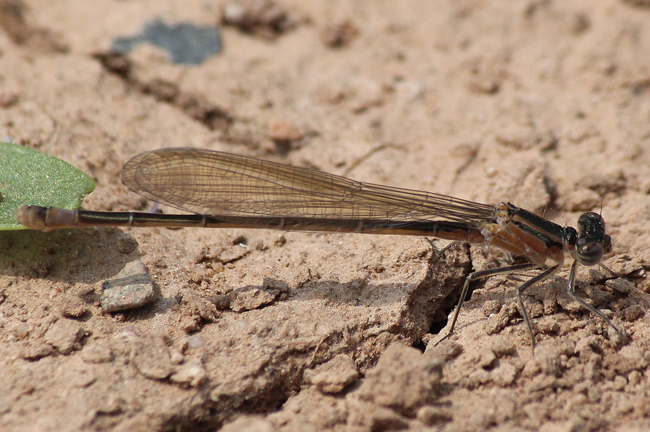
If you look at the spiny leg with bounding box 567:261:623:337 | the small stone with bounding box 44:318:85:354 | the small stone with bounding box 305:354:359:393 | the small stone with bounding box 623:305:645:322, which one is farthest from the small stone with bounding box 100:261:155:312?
the small stone with bounding box 623:305:645:322

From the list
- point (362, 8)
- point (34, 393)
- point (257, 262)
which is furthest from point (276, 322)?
point (362, 8)

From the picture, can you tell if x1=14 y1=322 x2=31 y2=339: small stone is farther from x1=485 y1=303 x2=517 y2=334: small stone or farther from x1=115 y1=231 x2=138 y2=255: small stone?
x1=485 y1=303 x2=517 y2=334: small stone

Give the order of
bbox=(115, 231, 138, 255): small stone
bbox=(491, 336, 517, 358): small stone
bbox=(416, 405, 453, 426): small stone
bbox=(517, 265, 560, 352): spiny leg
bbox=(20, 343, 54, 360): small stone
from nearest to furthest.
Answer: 1. bbox=(416, 405, 453, 426): small stone
2. bbox=(20, 343, 54, 360): small stone
3. bbox=(491, 336, 517, 358): small stone
4. bbox=(517, 265, 560, 352): spiny leg
5. bbox=(115, 231, 138, 255): small stone

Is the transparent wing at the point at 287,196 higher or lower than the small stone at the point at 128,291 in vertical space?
higher

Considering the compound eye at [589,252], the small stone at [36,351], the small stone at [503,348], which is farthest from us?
the compound eye at [589,252]

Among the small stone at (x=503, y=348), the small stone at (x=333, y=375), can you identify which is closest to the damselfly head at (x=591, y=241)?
the small stone at (x=503, y=348)

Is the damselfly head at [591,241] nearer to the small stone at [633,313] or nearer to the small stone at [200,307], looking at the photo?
the small stone at [633,313]

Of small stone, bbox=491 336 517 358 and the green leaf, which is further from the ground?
the green leaf

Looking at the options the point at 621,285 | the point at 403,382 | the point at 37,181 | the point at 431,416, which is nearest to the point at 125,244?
the point at 37,181
